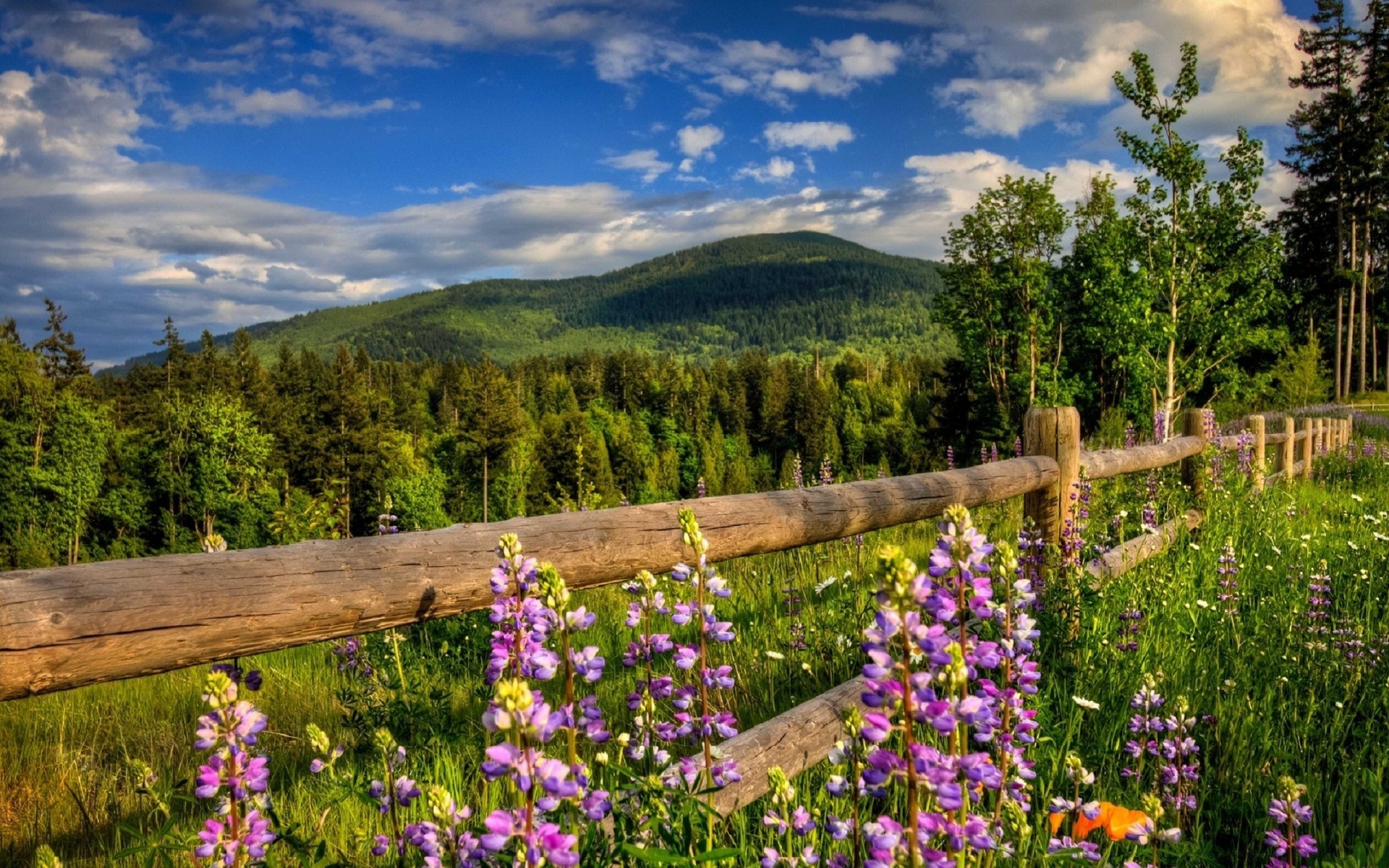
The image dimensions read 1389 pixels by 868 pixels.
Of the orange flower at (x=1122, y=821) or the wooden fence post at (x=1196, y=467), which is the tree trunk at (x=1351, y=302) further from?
Answer: the orange flower at (x=1122, y=821)

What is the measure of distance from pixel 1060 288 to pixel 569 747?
37.4m

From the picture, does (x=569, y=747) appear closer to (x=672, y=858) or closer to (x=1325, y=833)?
(x=672, y=858)

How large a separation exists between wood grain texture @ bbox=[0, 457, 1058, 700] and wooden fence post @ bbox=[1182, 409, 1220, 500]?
6623 millimetres

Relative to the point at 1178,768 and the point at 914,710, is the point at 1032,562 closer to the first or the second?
the point at 1178,768

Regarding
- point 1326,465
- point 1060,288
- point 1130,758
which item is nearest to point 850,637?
point 1130,758

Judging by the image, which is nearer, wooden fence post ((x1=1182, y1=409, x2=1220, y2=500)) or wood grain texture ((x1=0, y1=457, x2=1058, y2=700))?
wood grain texture ((x1=0, y1=457, x2=1058, y2=700))

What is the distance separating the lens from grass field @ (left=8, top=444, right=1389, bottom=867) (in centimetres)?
261

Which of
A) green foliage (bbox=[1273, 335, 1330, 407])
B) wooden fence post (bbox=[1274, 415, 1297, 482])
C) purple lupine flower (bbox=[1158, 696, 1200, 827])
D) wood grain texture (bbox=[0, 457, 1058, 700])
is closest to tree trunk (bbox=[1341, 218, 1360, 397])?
green foliage (bbox=[1273, 335, 1330, 407])

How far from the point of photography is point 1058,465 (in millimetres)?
4996

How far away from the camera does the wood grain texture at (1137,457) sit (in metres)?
5.39

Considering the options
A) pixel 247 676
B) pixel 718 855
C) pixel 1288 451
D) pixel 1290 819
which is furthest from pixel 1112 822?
pixel 1288 451

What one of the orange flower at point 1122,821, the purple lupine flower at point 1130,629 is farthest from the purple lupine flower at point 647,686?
the purple lupine flower at point 1130,629

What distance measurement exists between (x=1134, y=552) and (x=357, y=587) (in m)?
5.13

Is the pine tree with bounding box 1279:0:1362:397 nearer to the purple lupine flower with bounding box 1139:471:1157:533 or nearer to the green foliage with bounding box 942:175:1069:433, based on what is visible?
the green foliage with bounding box 942:175:1069:433
